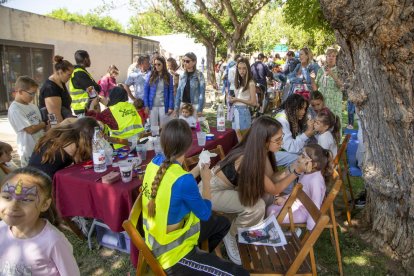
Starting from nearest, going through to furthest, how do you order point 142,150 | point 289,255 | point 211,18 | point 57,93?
point 289,255 < point 142,150 < point 57,93 < point 211,18

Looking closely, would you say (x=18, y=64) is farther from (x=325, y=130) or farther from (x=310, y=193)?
(x=310, y=193)

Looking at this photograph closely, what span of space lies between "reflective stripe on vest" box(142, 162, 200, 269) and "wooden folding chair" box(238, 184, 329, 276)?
1.53ft

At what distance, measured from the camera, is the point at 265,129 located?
245cm

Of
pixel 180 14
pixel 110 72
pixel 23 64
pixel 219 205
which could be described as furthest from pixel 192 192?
pixel 180 14

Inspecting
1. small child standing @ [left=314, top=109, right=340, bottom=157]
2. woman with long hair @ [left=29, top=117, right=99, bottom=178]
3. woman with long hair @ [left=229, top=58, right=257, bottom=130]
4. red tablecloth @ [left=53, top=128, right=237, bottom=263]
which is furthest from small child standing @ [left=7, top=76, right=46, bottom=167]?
small child standing @ [left=314, top=109, right=340, bottom=157]

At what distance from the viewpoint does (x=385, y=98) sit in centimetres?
268

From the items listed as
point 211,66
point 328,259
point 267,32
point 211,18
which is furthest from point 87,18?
point 328,259

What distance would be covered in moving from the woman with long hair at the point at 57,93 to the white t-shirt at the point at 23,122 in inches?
15.4

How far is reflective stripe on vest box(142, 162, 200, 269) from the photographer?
6.33ft

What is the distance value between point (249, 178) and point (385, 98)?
133 cm

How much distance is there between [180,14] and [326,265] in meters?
14.4

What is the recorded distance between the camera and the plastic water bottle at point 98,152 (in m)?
2.81

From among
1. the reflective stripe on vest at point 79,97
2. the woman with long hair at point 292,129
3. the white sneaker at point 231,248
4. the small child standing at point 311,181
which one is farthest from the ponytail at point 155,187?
the reflective stripe on vest at point 79,97

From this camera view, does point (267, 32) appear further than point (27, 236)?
Yes
